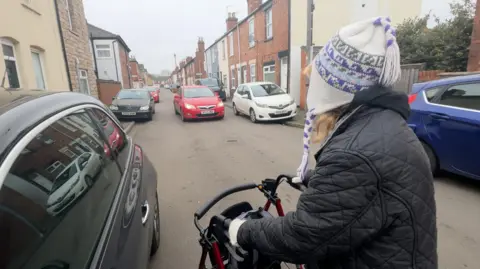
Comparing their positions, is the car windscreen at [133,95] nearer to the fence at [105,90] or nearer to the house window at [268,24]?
the fence at [105,90]

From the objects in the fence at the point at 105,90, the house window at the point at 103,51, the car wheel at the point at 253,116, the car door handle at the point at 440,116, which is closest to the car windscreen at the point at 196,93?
the car wheel at the point at 253,116

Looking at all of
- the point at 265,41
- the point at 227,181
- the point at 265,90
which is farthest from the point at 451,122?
the point at 265,41

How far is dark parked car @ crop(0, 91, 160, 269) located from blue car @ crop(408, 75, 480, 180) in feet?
13.6

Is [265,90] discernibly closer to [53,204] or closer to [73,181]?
[73,181]

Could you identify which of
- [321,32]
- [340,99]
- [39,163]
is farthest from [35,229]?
[321,32]

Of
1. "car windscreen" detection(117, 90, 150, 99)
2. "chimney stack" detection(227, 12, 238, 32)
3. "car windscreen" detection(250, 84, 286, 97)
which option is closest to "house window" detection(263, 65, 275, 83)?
"car windscreen" detection(250, 84, 286, 97)

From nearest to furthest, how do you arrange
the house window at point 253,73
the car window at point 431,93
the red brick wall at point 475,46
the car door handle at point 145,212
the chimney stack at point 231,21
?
the car door handle at point 145,212, the car window at point 431,93, the red brick wall at point 475,46, the house window at point 253,73, the chimney stack at point 231,21

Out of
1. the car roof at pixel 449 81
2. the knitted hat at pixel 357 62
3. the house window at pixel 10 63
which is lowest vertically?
the car roof at pixel 449 81

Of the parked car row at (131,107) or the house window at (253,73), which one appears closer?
the parked car row at (131,107)

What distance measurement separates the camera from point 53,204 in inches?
46.5

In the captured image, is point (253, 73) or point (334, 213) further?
point (253, 73)

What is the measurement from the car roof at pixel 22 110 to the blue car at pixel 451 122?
4.54 m

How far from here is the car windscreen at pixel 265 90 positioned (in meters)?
11.6

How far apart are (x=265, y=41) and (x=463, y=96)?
1427 cm
